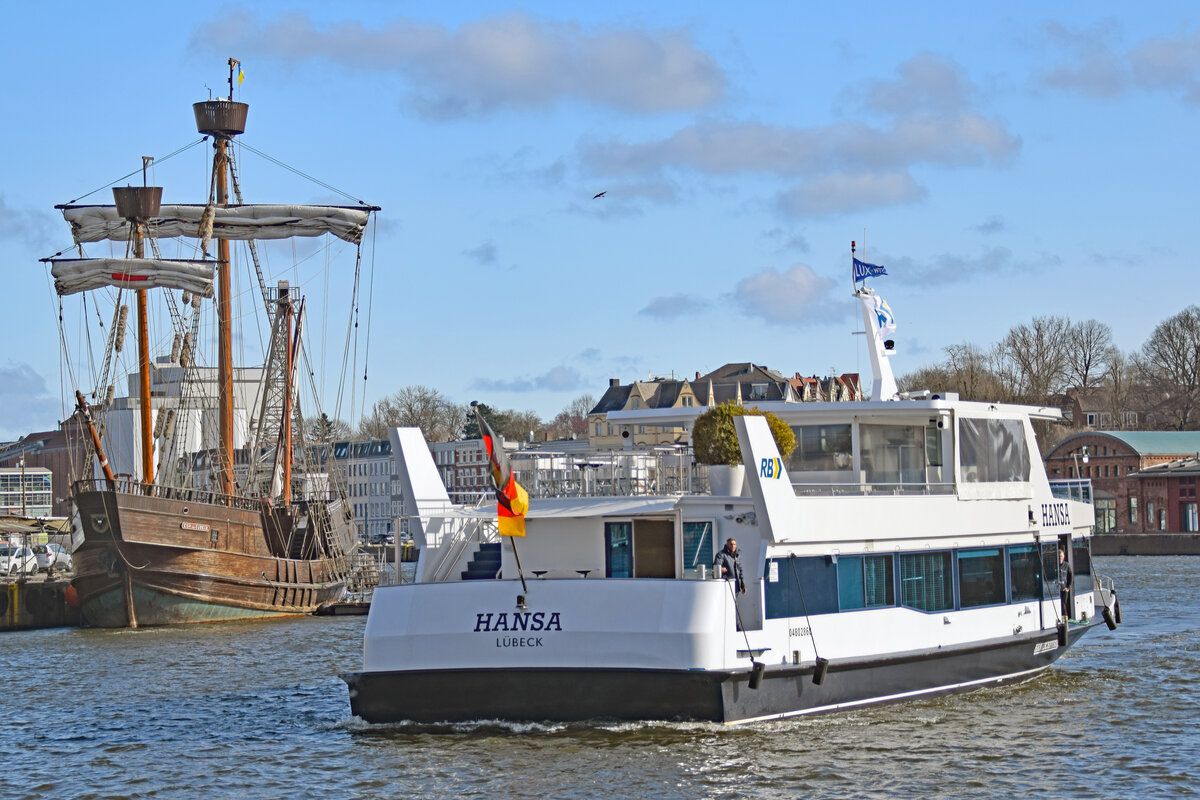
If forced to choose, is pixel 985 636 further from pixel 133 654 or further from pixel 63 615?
pixel 63 615

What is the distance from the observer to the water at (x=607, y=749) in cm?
1834

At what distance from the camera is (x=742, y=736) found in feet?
66.1

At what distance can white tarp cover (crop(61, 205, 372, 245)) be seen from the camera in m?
60.0

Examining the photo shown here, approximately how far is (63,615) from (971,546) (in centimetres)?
3723

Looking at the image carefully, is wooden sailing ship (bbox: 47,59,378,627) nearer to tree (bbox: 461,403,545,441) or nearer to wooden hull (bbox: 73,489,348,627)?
wooden hull (bbox: 73,489,348,627)

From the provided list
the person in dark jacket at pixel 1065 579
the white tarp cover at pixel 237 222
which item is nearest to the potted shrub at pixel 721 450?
the person in dark jacket at pixel 1065 579

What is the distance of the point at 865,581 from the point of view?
22172 mm

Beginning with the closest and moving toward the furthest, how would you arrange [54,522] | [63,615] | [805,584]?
[805,584] → [63,615] → [54,522]

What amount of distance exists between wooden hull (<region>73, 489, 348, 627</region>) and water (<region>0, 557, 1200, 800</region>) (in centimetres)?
1978

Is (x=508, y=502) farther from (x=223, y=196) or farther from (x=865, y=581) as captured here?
(x=223, y=196)

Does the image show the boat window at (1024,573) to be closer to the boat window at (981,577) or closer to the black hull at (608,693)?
the boat window at (981,577)

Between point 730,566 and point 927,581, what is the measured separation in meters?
4.76

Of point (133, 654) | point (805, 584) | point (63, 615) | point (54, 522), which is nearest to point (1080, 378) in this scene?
point (54, 522)

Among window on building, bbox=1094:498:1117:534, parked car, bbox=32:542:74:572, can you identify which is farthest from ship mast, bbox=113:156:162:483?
window on building, bbox=1094:498:1117:534
